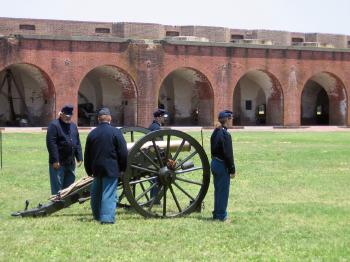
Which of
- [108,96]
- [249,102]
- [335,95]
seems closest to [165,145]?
[108,96]

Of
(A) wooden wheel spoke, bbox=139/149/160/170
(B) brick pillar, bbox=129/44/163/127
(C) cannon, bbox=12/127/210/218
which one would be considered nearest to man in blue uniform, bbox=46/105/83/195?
(C) cannon, bbox=12/127/210/218

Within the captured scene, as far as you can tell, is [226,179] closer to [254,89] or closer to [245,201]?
[245,201]

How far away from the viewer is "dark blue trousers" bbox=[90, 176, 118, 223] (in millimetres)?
7207

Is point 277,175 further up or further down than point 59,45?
further down

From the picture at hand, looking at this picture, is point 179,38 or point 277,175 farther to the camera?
point 179,38

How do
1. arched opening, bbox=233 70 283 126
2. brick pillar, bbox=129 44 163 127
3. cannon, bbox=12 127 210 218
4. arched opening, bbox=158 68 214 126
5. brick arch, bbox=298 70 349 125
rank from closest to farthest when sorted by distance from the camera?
cannon, bbox=12 127 210 218 < brick pillar, bbox=129 44 163 127 < arched opening, bbox=158 68 214 126 < brick arch, bbox=298 70 349 125 < arched opening, bbox=233 70 283 126

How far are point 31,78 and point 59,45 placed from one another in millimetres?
2905

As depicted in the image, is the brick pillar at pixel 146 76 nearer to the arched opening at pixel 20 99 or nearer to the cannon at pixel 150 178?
the arched opening at pixel 20 99

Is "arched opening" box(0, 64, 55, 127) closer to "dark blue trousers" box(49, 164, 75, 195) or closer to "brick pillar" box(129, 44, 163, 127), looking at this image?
"brick pillar" box(129, 44, 163, 127)

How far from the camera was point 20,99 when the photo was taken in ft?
98.2

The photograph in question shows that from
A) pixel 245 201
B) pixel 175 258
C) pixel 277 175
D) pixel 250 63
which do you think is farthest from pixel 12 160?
pixel 250 63

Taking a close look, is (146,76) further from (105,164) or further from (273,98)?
(105,164)

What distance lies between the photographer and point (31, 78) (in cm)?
2945

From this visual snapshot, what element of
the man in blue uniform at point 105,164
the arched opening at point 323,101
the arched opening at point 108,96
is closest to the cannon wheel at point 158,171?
the man in blue uniform at point 105,164
